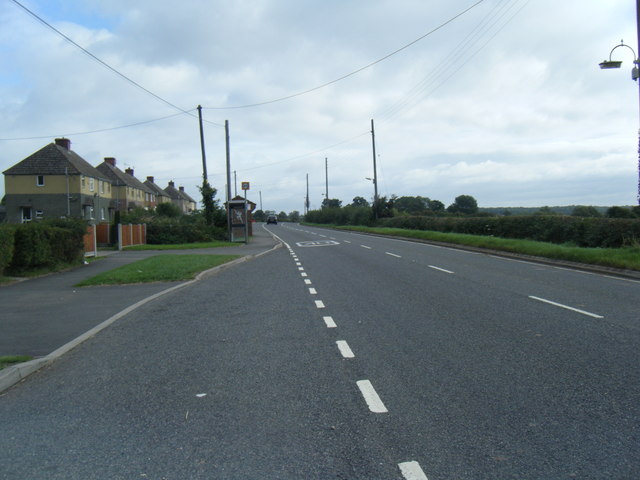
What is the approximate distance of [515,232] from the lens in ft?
94.9

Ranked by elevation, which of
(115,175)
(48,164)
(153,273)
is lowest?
(153,273)

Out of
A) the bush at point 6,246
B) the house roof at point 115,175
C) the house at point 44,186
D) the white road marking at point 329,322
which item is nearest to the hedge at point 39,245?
the bush at point 6,246

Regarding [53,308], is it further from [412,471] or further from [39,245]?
[412,471]

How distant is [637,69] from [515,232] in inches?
565

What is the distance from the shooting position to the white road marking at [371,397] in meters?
4.58

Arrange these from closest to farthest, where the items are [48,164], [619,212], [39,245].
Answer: [39,245] < [619,212] < [48,164]

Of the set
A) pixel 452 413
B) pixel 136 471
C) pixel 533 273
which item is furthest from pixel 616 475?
pixel 533 273

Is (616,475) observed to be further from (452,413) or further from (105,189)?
(105,189)

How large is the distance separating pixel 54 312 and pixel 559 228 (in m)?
22.2

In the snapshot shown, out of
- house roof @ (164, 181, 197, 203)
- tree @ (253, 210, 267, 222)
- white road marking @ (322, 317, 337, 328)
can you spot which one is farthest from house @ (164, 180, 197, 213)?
white road marking @ (322, 317, 337, 328)

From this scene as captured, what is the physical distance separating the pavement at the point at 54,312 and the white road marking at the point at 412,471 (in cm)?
419

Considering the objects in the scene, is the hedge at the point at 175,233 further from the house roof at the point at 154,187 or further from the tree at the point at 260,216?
the tree at the point at 260,216

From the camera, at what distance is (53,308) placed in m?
10.1

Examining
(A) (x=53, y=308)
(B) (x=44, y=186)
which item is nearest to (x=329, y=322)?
(A) (x=53, y=308)
